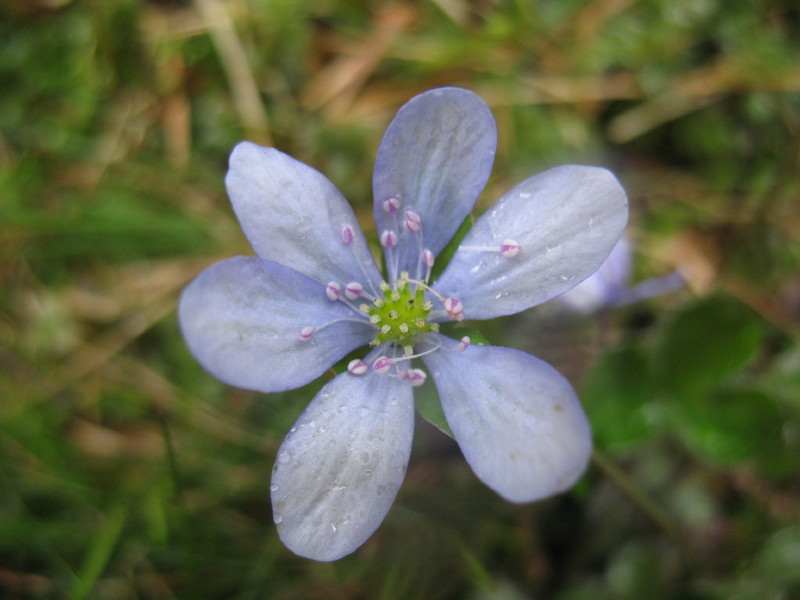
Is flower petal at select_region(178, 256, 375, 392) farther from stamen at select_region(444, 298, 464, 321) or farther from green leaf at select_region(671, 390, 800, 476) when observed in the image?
green leaf at select_region(671, 390, 800, 476)

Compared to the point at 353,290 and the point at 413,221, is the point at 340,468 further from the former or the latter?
the point at 413,221

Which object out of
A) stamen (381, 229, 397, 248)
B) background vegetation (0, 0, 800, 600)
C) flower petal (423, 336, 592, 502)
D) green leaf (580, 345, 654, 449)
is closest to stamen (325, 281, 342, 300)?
stamen (381, 229, 397, 248)

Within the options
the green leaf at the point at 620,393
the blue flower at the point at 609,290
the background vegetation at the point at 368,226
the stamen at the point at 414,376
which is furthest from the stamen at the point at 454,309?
the blue flower at the point at 609,290

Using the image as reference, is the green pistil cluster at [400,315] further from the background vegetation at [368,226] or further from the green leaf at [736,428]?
the green leaf at [736,428]

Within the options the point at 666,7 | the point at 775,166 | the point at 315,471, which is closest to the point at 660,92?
the point at 666,7

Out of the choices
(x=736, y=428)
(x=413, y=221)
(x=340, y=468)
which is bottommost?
(x=736, y=428)

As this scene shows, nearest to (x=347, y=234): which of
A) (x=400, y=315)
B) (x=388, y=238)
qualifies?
(x=388, y=238)

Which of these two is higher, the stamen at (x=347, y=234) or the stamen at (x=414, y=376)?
the stamen at (x=347, y=234)
